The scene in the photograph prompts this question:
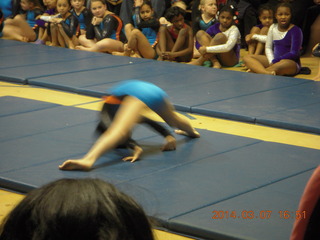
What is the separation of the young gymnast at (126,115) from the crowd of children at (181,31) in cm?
286

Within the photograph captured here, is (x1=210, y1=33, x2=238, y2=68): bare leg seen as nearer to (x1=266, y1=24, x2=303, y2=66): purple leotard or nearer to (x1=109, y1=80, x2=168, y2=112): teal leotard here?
(x1=266, y1=24, x2=303, y2=66): purple leotard

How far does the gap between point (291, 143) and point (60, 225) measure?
3316 mm

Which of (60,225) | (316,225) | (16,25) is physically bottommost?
(16,25)

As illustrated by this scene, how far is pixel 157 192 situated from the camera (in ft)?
9.53

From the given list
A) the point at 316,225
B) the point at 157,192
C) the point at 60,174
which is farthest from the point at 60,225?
the point at 60,174

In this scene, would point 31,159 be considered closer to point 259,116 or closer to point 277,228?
point 277,228

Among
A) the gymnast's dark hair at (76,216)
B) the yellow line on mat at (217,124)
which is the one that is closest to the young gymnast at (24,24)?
the yellow line on mat at (217,124)

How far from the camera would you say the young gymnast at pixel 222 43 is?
21.7ft

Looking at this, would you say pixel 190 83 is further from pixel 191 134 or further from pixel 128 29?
pixel 128 29

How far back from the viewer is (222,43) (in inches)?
261

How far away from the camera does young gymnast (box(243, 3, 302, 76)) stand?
20.1 ft

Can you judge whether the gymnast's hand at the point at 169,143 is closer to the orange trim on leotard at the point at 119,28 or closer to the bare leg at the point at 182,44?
the bare leg at the point at 182,44

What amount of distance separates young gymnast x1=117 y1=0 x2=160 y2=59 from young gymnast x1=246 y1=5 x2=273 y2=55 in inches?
46.0

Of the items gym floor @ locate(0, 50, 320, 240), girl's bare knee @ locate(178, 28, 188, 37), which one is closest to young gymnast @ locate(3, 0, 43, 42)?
girl's bare knee @ locate(178, 28, 188, 37)
